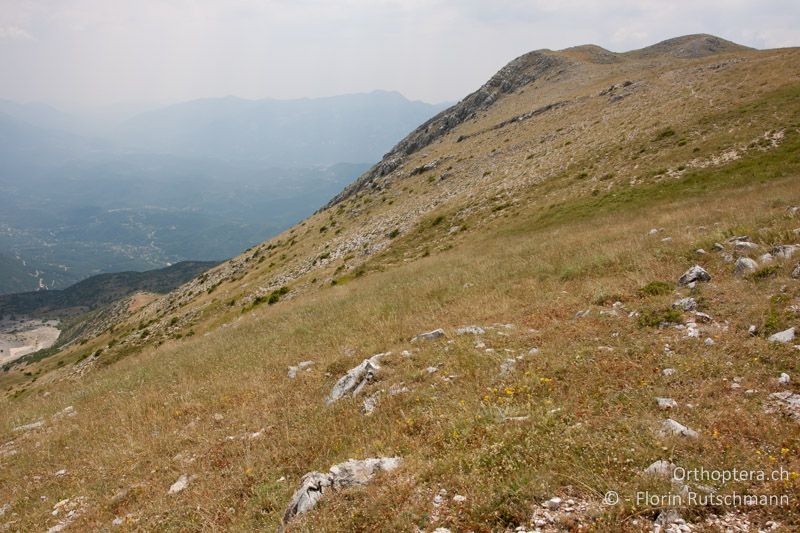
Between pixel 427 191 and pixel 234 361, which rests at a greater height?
pixel 427 191

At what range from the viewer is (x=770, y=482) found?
4.66 metres

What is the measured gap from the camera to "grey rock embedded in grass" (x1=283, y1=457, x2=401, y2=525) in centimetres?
604

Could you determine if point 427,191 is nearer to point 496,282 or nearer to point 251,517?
point 496,282

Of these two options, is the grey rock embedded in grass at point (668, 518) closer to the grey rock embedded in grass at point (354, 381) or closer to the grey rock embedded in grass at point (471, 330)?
the grey rock embedded in grass at point (354, 381)

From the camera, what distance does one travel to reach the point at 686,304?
1004cm

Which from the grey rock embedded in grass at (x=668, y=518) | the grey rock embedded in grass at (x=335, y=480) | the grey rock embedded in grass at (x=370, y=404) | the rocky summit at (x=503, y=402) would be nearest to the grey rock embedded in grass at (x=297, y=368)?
the rocky summit at (x=503, y=402)

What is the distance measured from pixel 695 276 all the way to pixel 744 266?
1.18 m

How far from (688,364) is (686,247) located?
8.42 metres

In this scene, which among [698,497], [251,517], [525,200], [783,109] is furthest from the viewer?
[525,200]

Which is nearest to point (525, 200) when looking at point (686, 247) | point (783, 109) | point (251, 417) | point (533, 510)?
point (783, 109)

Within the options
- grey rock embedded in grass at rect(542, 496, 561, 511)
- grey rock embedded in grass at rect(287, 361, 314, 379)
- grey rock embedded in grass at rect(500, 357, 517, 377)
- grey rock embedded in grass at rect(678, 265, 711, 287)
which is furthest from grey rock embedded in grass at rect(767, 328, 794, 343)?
grey rock embedded in grass at rect(287, 361, 314, 379)

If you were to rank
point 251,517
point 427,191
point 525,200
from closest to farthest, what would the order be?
point 251,517
point 525,200
point 427,191

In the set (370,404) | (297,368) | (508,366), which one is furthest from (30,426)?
(508,366)

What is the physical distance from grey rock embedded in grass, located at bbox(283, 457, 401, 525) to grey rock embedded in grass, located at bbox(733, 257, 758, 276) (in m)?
10.5
